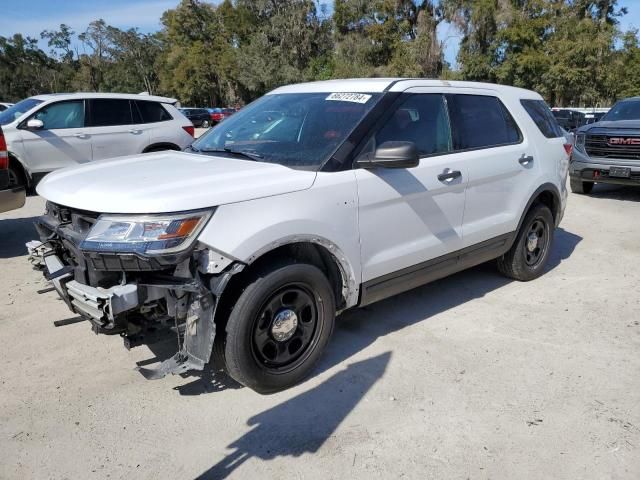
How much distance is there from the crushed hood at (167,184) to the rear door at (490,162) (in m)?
1.66

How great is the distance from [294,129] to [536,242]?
9.73ft

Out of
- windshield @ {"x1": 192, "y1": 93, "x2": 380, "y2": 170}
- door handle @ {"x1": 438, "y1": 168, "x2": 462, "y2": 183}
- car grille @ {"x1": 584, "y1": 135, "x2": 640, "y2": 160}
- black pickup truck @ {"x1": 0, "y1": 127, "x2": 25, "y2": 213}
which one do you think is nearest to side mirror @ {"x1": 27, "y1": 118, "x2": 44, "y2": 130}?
black pickup truck @ {"x1": 0, "y1": 127, "x2": 25, "y2": 213}

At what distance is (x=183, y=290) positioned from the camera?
277cm

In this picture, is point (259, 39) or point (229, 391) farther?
point (259, 39)

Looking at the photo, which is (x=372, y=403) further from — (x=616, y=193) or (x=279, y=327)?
(x=616, y=193)

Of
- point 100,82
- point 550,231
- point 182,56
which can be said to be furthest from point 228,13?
point 550,231

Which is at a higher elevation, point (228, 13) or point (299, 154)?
point (228, 13)

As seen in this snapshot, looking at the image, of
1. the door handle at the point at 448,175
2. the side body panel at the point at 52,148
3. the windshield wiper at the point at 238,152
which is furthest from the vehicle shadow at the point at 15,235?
the door handle at the point at 448,175

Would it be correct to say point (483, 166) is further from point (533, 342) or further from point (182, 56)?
point (182, 56)

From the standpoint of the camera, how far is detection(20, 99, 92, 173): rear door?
8.67m

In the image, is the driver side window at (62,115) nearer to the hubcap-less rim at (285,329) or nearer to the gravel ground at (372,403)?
the gravel ground at (372,403)

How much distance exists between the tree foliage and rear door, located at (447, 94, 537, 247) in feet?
121

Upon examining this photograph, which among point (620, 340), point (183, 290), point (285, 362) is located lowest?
point (620, 340)

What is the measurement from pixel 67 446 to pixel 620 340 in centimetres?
389
